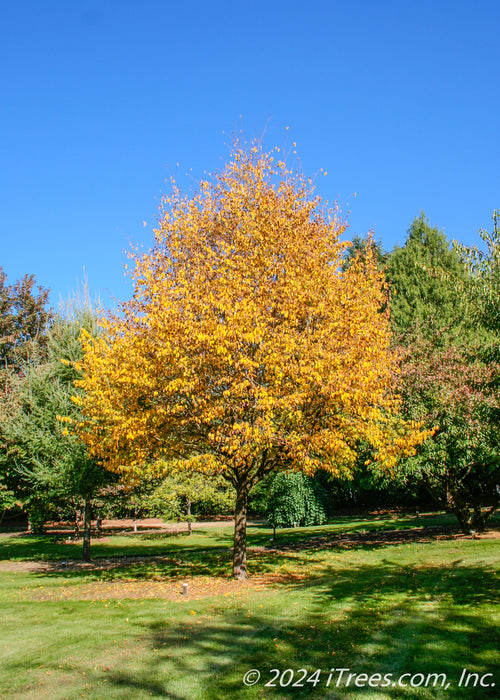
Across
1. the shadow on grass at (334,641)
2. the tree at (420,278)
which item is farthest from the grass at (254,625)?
the tree at (420,278)

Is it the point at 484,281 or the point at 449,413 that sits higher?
the point at 484,281

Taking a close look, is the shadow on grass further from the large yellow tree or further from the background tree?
the background tree

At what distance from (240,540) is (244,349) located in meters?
5.52

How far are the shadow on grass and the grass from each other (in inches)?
1.0

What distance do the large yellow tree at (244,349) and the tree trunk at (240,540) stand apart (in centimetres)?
4

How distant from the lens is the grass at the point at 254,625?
589cm

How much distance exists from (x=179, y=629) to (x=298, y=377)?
207 inches

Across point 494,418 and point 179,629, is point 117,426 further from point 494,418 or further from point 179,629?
point 494,418

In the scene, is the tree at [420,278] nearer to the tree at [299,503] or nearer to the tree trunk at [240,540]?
the tree at [299,503]

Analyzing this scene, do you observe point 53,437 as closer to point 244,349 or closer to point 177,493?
point 177,493

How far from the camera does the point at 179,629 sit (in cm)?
827

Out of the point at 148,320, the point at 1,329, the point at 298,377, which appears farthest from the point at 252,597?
the point at 1,329

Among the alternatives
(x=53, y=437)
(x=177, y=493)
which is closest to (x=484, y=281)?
(x=53, y=437)

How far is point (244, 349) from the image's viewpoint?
11.7 meters
